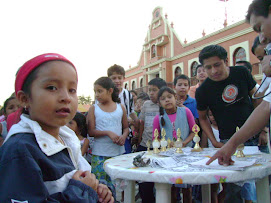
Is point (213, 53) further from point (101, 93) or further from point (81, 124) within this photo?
point (81, 124)

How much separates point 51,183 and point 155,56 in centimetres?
2063

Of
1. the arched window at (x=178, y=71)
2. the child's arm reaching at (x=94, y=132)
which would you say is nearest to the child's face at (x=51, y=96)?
the child's arm reaching at (x=94, y=132)

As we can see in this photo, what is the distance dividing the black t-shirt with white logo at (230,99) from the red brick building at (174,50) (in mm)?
9806

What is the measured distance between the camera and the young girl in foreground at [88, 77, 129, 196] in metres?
2.82

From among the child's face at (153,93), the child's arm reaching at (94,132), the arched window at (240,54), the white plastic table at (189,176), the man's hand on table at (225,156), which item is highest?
the arched window at (240,54)

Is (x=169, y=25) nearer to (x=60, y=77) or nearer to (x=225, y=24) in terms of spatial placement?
(x=225, y=24)

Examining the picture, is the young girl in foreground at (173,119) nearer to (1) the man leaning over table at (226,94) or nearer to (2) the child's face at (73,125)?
(1) the man leaning over table at (226,94)

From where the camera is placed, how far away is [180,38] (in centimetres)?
1841

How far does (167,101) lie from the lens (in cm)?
287

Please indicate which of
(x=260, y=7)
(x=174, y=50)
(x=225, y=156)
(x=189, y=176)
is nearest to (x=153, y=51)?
(x=174, y=50)

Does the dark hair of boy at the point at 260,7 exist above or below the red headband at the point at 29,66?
above

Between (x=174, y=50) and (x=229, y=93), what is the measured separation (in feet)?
57.0

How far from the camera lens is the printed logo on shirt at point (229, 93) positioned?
7.71 feet

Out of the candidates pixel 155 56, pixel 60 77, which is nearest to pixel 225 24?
pixel 155 56
